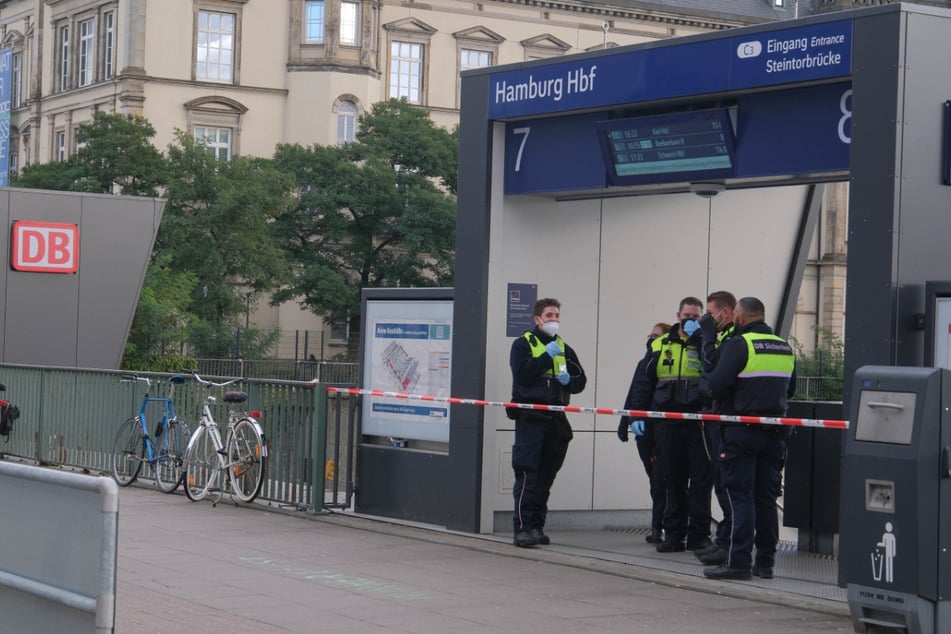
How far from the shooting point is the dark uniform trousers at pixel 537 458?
1295 centimetres

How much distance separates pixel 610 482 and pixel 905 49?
212 inches

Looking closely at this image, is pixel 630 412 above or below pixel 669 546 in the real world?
above

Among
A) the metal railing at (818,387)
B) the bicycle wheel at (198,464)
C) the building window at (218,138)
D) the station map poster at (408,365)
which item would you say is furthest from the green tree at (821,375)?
the station map poster at (408,365)

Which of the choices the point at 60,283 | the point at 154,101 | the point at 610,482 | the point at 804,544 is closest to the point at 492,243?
the point at 610,482

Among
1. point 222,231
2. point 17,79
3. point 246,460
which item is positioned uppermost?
point 17,79

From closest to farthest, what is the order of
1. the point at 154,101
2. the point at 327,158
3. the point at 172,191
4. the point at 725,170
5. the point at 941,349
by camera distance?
the point at 941,349 < the point at 725,170 < the point at 172,191 < the point at 327,158 < the point at 154,101

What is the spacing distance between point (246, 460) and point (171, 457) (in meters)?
1.51

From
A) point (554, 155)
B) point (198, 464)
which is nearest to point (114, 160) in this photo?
point (198, 464)

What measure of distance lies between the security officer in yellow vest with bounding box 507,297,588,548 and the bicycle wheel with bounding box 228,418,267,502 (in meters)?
3.21

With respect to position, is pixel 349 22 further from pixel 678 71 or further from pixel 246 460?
pixel 678 71

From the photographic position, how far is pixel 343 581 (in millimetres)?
10891

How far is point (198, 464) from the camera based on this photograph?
52.0 ft

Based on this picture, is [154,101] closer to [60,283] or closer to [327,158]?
[327,158]

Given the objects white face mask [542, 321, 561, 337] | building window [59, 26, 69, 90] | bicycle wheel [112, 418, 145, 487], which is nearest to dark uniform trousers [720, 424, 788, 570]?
white face mask [542, 321, 561, 337]
